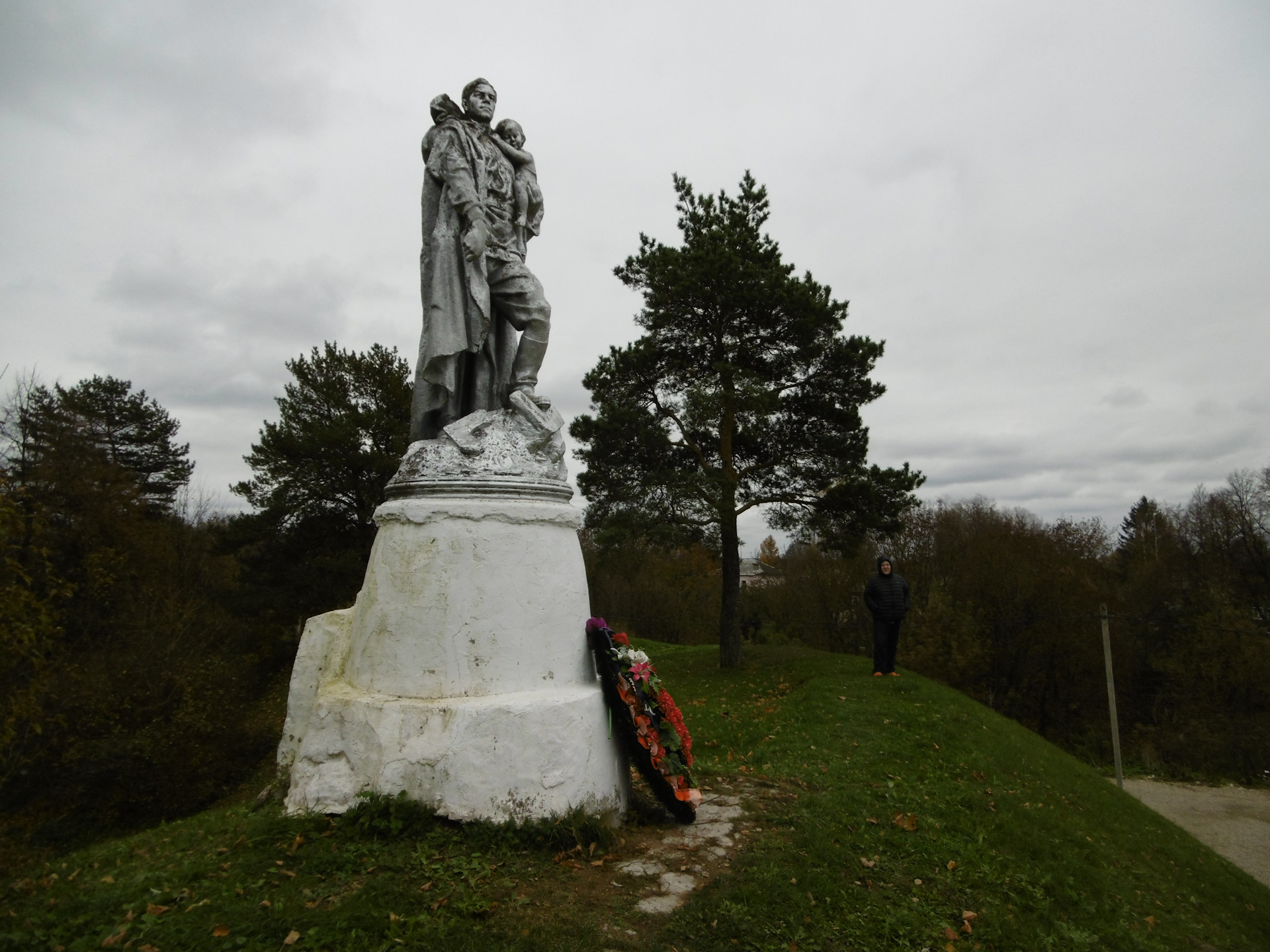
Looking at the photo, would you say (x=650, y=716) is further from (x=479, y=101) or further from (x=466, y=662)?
(x=479, y=101)

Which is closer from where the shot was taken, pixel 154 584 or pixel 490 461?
pixel 490 461

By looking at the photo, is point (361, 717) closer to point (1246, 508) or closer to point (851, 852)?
→ point (851, 852)

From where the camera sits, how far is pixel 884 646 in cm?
1080

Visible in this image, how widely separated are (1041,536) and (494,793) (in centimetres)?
2393

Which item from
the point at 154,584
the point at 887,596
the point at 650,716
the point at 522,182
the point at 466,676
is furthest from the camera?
the point at 154,584

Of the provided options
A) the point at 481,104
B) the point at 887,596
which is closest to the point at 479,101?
the point at 481,104

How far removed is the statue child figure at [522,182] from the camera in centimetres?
459

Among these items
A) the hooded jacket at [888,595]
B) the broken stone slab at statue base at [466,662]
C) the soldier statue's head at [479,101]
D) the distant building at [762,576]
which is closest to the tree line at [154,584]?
the broken stone slab at statue base at [466,662]

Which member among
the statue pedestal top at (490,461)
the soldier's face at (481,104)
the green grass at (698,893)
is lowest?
the green grass at (698,893)

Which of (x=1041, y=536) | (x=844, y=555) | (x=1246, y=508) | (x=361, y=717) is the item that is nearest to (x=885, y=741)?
(x=361, y=717)

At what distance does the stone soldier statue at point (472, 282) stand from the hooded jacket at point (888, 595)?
711cm

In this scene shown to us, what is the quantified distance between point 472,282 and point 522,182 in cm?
78

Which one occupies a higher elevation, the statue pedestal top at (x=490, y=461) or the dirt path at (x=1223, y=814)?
the statue pedestal top at (x=490, y=461)

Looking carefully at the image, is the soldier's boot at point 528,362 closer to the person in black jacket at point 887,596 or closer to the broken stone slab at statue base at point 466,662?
the broken stone slab at statue base at point 466,662
